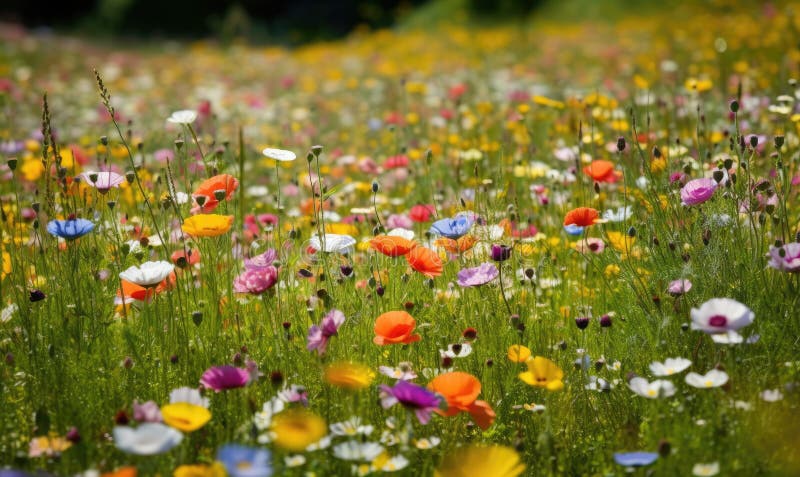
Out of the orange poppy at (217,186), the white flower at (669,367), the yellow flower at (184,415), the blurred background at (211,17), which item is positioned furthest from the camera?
the blurred background at (211,17)

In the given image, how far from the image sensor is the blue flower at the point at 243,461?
128cm

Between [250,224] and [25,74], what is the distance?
630 cm

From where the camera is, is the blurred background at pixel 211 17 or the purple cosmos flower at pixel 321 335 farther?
the blurred background at pixel 211 17

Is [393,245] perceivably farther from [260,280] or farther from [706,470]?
[706,470]

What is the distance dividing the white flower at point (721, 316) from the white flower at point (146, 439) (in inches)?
42.5

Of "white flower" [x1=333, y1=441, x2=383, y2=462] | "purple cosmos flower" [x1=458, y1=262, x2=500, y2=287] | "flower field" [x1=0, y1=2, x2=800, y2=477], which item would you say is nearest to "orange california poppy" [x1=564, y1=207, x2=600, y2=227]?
"flower field" [x1=0, y1=2, x2=800, y2=477]

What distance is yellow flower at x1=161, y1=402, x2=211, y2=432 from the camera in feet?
4.98

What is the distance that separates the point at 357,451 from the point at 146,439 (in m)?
0.42

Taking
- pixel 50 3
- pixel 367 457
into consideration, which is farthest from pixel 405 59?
pixel 50 3

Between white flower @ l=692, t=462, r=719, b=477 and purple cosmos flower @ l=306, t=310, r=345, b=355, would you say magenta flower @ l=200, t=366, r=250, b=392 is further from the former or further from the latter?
white flower @ l=692, t=462, r=719, b=477

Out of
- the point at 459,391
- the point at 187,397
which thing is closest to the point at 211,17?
the point at 187,397

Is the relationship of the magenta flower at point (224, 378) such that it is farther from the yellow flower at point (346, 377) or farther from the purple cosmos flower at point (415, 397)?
the purple cosmos flower at point (415, 397)

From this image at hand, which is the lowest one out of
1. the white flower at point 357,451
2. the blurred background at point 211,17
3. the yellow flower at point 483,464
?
the blurred background at point 211,17

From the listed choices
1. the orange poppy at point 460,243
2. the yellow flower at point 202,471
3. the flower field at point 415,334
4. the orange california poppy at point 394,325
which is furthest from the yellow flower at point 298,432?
the orange poppy at point 460,243
